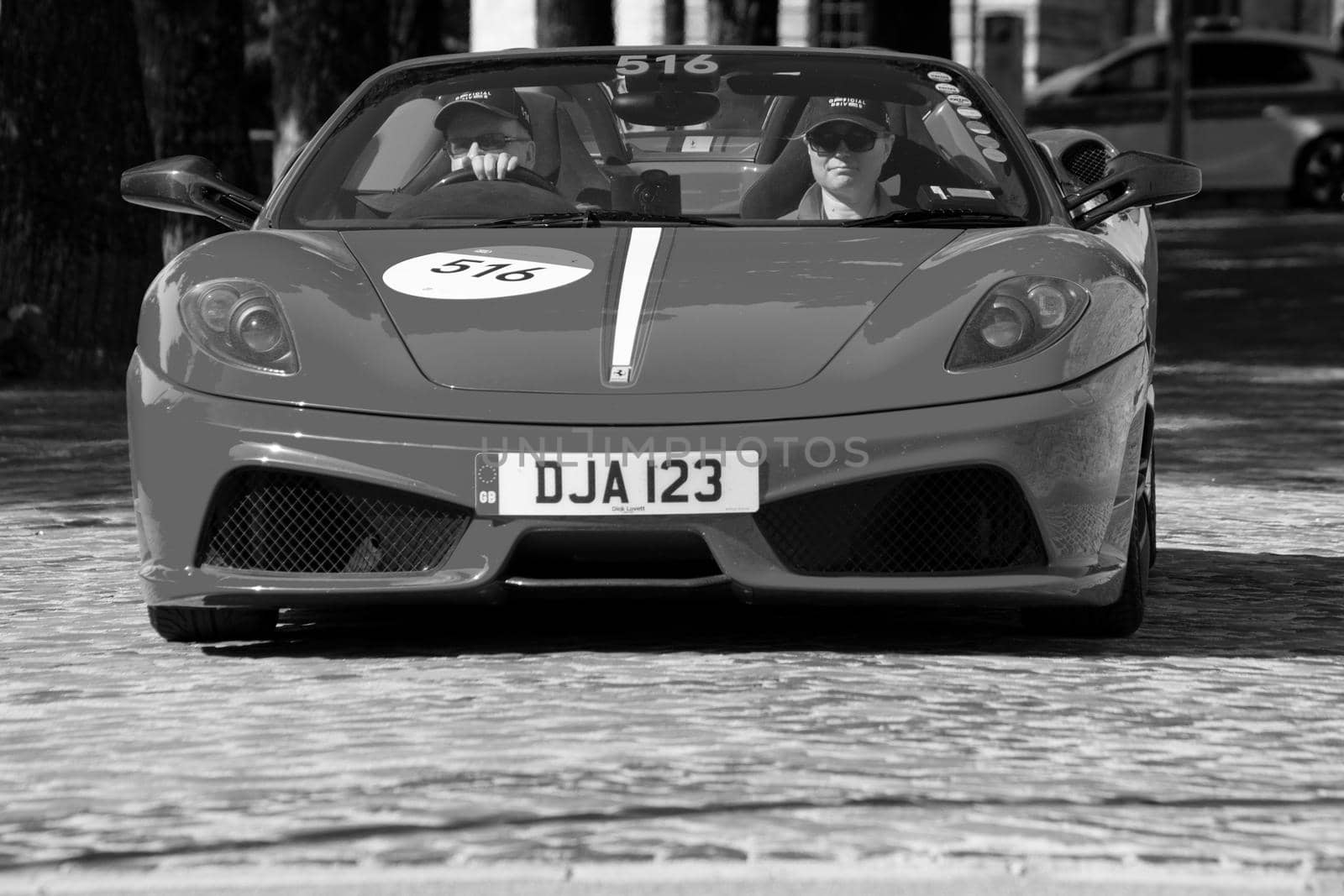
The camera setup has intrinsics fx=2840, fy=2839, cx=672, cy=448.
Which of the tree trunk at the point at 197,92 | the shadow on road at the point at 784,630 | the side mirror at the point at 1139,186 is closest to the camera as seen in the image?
the shadow on road at the point at 784,630

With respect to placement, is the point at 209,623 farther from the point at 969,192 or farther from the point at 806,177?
the point at 969,192

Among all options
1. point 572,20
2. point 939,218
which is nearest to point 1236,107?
point 572,20

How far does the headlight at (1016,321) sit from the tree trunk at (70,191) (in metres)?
7.97

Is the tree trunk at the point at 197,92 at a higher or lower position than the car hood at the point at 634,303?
lower

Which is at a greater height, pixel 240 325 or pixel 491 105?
pixel 491 105

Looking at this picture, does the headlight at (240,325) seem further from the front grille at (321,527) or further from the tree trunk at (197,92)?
the tree trunk at (197,92)

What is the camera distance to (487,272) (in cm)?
561

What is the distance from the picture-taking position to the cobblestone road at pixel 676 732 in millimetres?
3934

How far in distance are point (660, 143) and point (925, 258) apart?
1.70m

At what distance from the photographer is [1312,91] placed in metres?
30.8

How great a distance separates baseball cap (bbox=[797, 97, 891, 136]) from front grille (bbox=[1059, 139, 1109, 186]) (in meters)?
1.63

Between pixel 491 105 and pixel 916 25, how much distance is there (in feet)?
48.1

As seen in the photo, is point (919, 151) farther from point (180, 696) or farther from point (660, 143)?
point (180, 696)

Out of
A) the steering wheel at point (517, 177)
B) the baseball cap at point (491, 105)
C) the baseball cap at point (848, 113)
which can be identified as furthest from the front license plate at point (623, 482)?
the baseball cap at point (491, 105)
